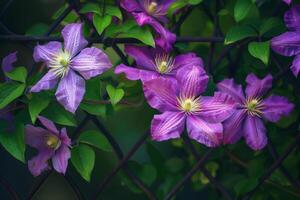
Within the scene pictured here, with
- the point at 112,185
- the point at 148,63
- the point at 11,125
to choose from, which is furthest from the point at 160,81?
the point at 112,185

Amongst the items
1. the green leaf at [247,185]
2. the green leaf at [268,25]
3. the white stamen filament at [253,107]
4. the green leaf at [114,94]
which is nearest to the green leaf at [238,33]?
the green leaf at [268,25]

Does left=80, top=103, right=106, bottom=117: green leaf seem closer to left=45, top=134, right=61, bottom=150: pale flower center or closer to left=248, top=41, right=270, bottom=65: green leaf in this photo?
left=45, top=134, right=61, bottom=150: pale flower center

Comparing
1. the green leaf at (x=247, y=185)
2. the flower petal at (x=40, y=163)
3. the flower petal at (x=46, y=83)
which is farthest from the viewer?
the green leaf at (x=247, y=185)

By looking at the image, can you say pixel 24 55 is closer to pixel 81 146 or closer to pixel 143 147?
pixel 143 147

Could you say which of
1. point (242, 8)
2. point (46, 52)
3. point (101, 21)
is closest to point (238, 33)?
point (242, 8)

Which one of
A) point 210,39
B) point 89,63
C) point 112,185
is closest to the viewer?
point 89,63

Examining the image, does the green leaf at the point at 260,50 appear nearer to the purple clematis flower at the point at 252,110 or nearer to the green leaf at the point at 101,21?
the purple clematis flower at the point at 252,110
